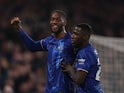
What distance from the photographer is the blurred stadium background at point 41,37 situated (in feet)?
41.5

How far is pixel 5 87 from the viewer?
1364 centimetres

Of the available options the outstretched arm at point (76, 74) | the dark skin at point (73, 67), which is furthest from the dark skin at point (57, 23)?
the outstretched arm at point (76, 74)

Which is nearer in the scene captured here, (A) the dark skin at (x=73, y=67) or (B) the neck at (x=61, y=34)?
(A) the dark skin at (x=73, y=67)

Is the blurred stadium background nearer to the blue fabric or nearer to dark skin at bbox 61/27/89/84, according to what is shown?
Result: the blue fabric

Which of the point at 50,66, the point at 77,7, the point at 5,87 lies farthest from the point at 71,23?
the point at 50,66

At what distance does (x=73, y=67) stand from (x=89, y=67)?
0.21 metres

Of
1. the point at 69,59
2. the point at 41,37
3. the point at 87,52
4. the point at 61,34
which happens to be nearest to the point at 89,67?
the point at 87,52

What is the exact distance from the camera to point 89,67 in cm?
862

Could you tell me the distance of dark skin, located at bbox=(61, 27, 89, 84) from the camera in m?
8.55

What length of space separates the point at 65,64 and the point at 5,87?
505 centimetres

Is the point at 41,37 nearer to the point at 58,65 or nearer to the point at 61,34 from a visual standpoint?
the point at 61,34

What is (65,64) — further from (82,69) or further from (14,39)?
(14,39)

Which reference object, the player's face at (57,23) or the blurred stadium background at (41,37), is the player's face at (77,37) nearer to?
the player's face at (57,23)

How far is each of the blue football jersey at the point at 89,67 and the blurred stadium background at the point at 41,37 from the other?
3.67m
